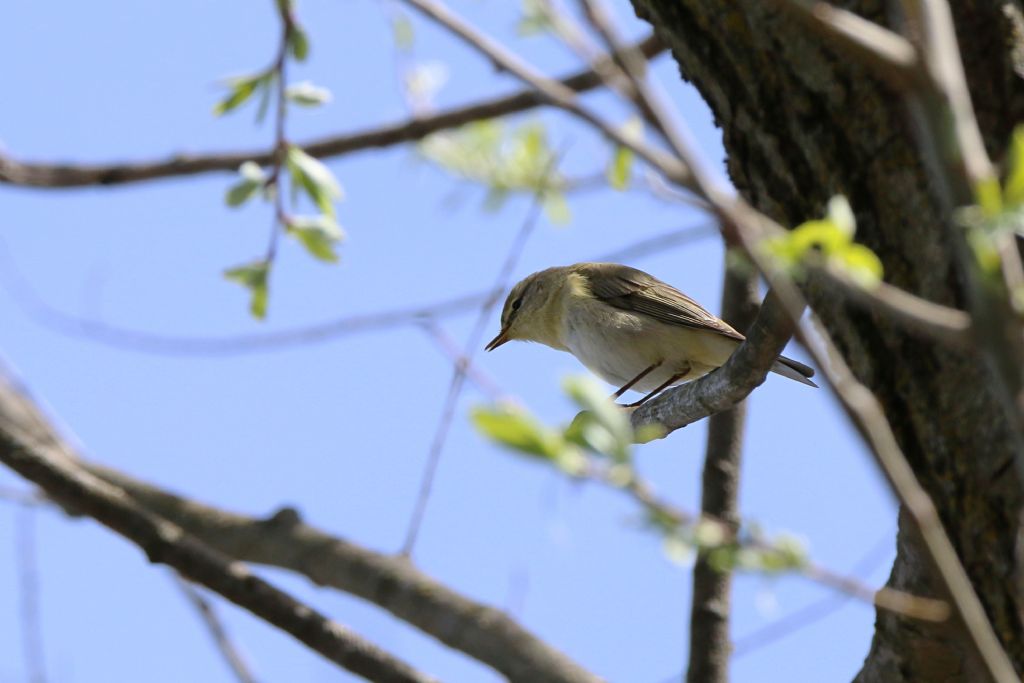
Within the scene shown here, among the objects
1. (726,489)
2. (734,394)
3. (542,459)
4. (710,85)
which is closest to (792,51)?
(710,85)

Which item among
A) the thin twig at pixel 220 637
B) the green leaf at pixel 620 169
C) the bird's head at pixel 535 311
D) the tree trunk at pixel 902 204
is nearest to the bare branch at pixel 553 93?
the tree trunk at pixel 902 204

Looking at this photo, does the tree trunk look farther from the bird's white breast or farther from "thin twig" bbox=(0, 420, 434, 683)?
the bird's white breast

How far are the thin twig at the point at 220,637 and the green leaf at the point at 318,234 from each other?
1302mm

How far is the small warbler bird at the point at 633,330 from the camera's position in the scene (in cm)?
529

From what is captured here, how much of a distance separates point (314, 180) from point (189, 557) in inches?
45.9

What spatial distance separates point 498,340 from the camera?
21.6 feet

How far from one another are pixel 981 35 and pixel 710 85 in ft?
1.93

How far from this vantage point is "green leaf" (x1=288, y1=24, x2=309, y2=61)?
353 centimetres

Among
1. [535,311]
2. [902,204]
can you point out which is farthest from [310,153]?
[902,204]

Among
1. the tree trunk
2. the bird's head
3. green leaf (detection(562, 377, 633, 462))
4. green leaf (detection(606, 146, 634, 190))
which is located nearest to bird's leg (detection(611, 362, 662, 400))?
the bird's head

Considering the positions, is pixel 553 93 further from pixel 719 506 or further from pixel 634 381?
pixel 634 381

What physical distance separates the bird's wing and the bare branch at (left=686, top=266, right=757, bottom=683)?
12.6 inches

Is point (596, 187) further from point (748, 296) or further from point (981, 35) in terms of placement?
point (981, 35)

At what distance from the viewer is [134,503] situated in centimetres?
352
